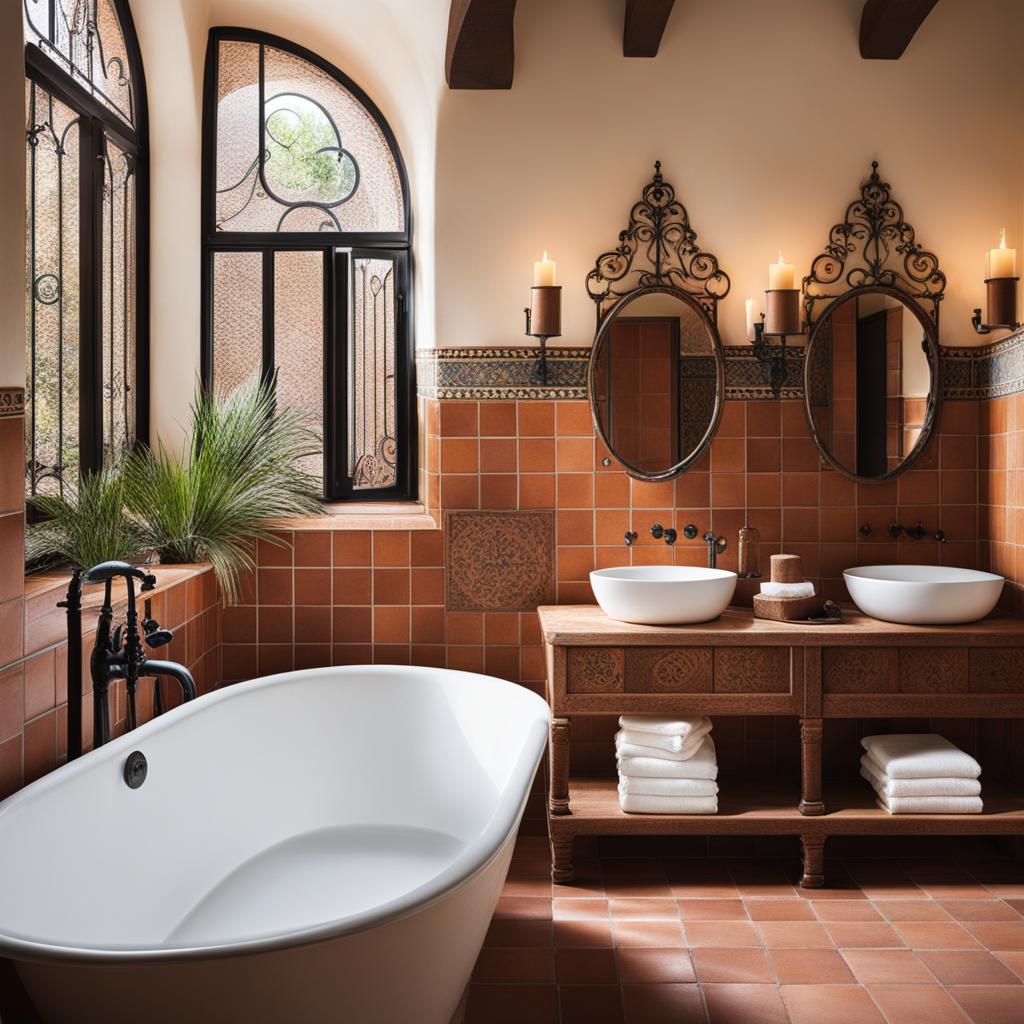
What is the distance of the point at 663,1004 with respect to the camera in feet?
7.77

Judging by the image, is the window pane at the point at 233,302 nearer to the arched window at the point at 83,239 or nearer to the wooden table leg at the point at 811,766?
the arched window at the point at 83,239

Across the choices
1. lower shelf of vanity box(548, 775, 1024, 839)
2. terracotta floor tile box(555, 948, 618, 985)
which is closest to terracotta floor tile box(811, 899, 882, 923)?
lower shelf of vanity box(548, 775, 1024, 839)

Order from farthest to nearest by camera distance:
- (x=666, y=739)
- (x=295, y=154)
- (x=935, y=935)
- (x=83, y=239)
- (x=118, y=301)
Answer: (x=295, y=154) → (x=118, y=301) → (x=83, y=239) → (x=666, y=739) → (x=935, y=935)

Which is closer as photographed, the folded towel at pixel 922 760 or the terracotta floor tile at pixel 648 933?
the terracotta floor tile at pixel 648 933

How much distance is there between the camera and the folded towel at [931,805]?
2992mm

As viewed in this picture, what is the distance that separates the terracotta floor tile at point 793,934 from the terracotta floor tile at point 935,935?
0.71ft

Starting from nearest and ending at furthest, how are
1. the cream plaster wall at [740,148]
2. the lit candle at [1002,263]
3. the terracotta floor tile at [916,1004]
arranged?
the terracotta floor tile at [916,1004] < the lit candle at [1002,263] < the cream plaster wall at [740,148]

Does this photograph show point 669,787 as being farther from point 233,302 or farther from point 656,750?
point 233,302

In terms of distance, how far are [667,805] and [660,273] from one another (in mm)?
1751

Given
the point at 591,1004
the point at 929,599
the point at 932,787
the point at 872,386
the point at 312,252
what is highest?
the point at 312,252

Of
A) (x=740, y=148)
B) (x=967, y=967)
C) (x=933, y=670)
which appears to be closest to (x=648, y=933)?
(x=967, y=967)

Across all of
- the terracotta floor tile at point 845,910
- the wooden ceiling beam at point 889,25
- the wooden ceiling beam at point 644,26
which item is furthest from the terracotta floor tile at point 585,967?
the wooden ceiling beam at point 889,25

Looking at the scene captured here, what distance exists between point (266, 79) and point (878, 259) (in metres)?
2.35

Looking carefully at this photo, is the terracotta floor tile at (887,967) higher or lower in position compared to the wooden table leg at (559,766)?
lower
